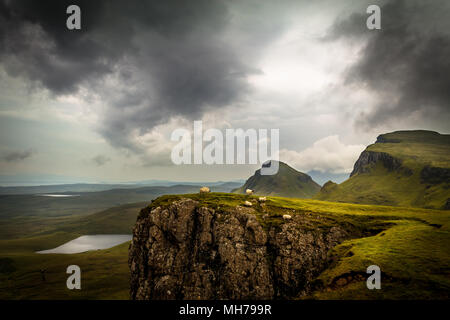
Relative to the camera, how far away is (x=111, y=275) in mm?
113812

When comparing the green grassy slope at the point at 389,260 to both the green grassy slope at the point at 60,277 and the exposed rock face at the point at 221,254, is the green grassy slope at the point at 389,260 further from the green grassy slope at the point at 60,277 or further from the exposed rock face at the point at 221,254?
the green grassy slope at the point at 60,277

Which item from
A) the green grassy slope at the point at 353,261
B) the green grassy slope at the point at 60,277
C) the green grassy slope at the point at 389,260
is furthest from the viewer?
the green grassy slope at the point at 60,277

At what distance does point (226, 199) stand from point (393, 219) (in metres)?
49.5

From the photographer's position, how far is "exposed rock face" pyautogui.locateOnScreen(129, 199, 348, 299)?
49.1m

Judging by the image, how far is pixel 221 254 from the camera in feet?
173

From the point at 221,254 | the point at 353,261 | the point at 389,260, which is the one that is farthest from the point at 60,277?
the point at 389,260

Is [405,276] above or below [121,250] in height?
above

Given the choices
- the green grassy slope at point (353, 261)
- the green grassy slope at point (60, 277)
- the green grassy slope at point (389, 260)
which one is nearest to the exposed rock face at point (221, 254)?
the green grassy slope at point (353, 261)

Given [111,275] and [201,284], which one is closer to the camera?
[201,284]

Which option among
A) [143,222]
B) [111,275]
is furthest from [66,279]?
[143,222]

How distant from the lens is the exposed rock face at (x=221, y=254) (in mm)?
49062

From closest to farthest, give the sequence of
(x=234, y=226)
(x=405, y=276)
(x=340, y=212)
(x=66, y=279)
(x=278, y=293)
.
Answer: (x=405, y=276) → (x=278, y=293) → (x=234, y=226) → (x=340, y=212) → (x=66, y=279)
